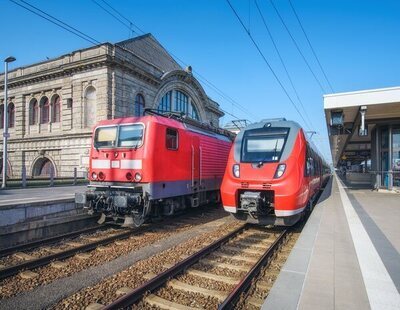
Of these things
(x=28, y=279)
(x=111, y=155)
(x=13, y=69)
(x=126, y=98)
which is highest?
(x=13, y=69)

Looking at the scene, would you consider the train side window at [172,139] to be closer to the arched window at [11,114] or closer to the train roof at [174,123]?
the train roof at [174,123]

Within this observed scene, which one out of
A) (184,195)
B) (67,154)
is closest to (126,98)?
(67,154)

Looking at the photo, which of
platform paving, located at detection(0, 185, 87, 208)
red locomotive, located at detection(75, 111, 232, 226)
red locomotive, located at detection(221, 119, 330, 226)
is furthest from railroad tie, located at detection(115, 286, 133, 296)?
platform paving, located at detection(0, 185, 87, 208)

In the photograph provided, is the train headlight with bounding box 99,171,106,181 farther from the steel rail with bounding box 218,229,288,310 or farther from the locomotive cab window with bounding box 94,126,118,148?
the steel rail with bounding box 218,229,288,310

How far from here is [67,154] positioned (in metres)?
25.6

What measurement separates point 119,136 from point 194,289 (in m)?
5.71

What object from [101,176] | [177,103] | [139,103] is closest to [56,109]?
[139,103]

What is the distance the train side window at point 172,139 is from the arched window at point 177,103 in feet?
65.7

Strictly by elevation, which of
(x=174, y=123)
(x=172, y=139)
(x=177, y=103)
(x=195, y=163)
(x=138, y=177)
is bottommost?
(x=138, y=177)

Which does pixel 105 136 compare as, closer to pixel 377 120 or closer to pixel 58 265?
pixel 58 265

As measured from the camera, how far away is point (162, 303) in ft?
14.2

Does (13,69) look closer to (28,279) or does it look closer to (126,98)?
(126,98)

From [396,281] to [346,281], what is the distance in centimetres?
67

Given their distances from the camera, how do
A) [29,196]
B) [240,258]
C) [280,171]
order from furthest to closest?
[29,196], [280,171], [240,258]
